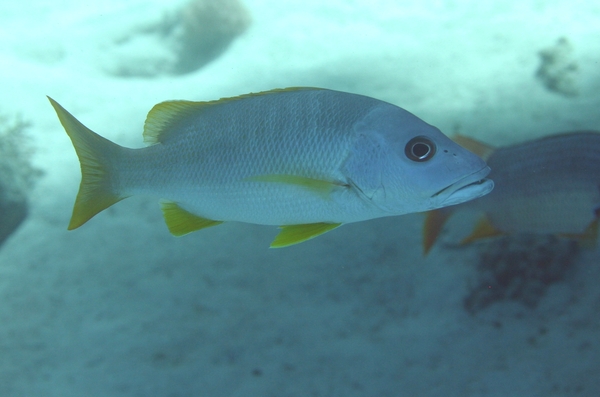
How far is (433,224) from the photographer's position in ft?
7.70

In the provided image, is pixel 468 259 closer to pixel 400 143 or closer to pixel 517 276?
pixel 517 276

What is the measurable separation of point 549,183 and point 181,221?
6.49 ft

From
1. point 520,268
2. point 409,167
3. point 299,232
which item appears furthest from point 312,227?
point 520,268

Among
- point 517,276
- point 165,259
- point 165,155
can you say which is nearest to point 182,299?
point 165,259

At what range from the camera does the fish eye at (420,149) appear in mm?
1371

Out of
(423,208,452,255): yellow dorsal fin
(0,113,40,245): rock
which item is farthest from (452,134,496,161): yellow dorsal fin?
(0,113,40,245): rock

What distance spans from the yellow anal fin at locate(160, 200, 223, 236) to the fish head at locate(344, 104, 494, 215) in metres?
0.72

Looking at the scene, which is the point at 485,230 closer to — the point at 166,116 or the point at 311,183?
the point at 311,183

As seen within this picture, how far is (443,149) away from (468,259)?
191cm

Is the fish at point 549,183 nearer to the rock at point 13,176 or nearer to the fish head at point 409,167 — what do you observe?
the fish head at point 409,167

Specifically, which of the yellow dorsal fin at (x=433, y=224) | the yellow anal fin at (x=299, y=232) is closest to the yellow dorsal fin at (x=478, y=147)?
the yellow dorsal fin at (x=433, y=224)

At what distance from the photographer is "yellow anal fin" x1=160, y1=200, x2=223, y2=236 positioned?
68.7 inches

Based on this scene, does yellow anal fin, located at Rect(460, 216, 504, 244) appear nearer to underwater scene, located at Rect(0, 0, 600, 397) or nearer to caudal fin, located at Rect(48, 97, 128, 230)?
underwater scene, located at Rect(0, 0, 600, 397)

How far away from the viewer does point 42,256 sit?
10.5 ft
